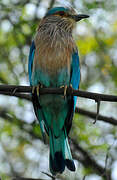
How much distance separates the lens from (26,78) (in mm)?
7078

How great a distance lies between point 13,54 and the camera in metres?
7.96

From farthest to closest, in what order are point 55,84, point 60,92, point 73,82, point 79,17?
point 79,17, point 73,82, point 55,84, point 60,92

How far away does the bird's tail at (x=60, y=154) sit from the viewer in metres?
4.70

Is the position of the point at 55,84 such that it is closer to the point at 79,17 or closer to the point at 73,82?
the point at 73,82

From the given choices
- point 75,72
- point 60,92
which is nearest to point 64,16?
point 75,72

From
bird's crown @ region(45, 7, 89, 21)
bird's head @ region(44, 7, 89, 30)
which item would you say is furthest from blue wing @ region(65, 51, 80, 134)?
bird's crown @ region(45, 7, 89, 21)

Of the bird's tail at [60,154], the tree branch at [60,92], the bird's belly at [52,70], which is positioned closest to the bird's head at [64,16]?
the bird's belly at [52,70]

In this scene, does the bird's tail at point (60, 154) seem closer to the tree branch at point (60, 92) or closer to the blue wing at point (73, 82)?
the blue wing at point (73, 82)

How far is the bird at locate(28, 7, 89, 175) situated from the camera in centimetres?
479

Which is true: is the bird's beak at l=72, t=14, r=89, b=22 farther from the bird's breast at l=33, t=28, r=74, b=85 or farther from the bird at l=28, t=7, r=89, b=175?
the bird's breast at l=33, t=28, r=74, b=85

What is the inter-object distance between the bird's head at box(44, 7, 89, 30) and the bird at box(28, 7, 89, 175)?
0.34 meters

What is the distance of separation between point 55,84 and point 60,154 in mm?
965

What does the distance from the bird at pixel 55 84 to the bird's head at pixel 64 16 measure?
0.34 m

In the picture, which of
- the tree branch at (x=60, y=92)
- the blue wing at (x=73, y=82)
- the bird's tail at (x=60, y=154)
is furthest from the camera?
the blue wing at (x=73, y=82)
